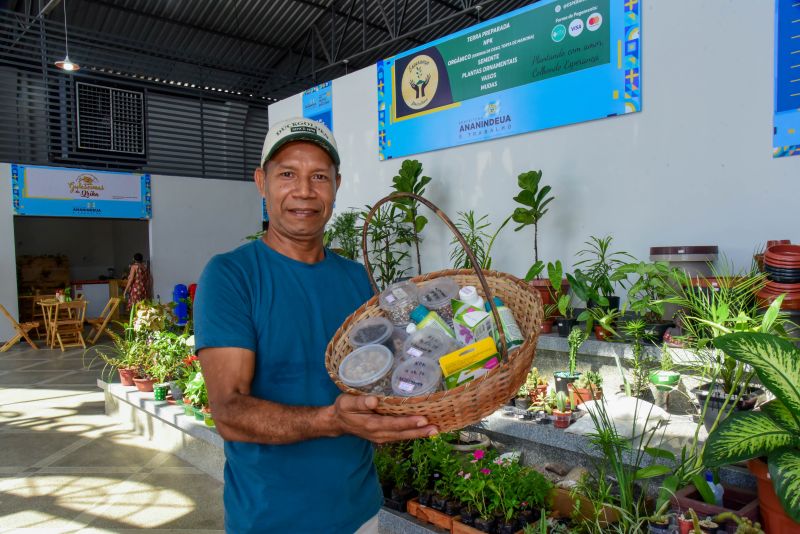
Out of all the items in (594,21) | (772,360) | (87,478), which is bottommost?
(87,478)

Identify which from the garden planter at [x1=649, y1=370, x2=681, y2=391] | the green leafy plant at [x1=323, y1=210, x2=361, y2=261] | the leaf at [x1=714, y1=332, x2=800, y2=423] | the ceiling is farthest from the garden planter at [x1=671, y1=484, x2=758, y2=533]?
the ceiling

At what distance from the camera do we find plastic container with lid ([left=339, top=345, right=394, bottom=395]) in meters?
1.08

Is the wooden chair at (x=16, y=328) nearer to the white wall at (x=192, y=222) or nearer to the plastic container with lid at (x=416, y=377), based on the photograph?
the white wall at (x=192, y=222)

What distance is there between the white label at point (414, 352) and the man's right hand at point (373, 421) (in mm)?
193

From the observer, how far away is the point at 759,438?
1.54m

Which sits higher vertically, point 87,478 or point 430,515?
point 430,515

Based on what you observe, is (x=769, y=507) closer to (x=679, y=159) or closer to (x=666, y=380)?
(x=666, y=380)

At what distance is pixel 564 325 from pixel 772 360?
79.3 inches

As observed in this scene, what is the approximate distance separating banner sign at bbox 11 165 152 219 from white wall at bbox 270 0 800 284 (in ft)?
24.8

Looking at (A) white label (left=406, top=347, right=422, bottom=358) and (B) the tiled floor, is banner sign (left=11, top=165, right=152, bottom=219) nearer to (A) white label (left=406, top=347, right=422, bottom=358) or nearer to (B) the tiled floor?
(B) the tiled floor

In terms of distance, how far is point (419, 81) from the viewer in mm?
5711

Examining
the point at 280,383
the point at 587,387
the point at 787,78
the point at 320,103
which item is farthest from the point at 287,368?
the point at 320,103

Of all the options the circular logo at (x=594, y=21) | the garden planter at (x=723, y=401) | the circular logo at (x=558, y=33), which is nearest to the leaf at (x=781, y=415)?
the garden planter at (x=723, y=401)

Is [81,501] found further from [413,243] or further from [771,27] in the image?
[771,27]
